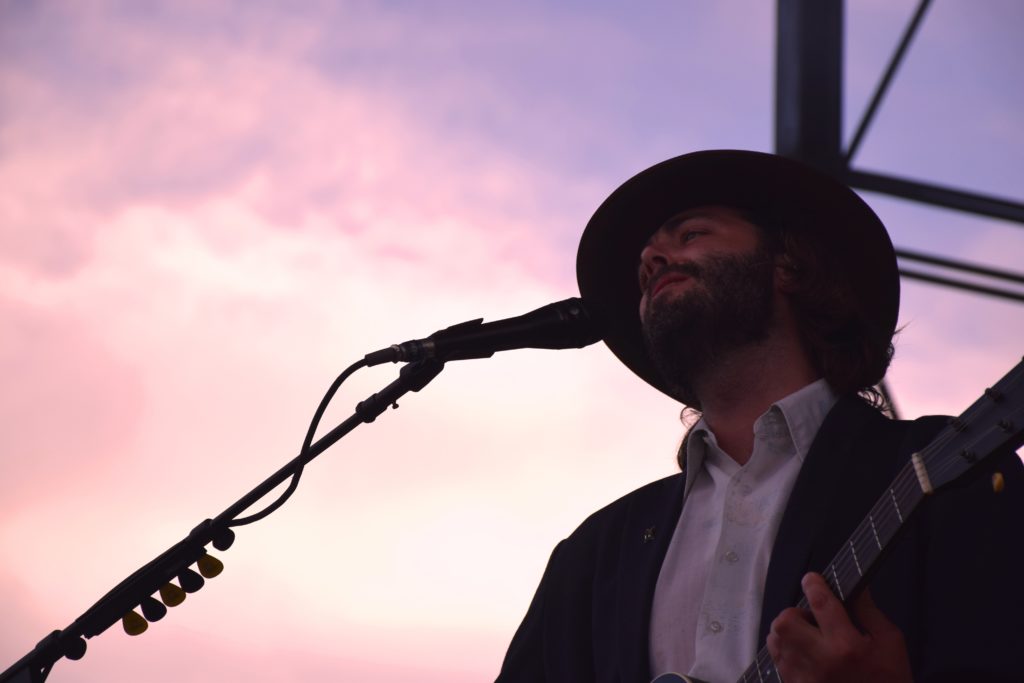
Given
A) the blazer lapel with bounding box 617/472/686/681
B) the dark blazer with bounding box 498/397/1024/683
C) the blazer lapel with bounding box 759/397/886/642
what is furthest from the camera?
the blazer lapel with bounding box 617/472/686/681

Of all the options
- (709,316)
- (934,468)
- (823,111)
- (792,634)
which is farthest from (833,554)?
(823,111)

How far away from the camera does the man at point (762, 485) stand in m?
1.91

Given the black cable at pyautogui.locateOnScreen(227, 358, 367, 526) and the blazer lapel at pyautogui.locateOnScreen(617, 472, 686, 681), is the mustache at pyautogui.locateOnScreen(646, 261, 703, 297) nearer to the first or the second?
the blazer lapel at pyautogui.locateOnScreen(617, 472, 686, 681)

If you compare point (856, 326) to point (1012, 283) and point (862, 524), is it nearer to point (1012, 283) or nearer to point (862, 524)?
point (862, 524)

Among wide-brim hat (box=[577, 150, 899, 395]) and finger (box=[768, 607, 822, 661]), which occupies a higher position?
wide-brim hat (box=[577, 150, 899, 395])

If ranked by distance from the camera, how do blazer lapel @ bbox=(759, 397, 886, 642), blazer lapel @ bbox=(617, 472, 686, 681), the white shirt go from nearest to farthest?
1. blazer lapel @ bbox=(759, 397, 886, 642)
2. the white shirt
3. blazer lapel @ bbox=(617, 472, 686, 681)

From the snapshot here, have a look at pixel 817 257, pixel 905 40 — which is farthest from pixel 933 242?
pixel 817 257

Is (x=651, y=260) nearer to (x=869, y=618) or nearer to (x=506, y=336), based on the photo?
(x=506, y=336)

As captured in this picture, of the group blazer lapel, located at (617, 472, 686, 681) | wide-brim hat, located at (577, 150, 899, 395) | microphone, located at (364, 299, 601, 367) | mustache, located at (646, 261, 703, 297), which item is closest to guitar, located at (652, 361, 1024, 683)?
blazer lapel, located at (617, 472, 686, 681)

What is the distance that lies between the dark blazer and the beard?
0.93ft

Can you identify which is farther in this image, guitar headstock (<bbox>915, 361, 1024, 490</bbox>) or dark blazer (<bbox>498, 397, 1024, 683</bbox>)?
dark blazer (<bbox>498, 397, 1024, 683</bbox>)

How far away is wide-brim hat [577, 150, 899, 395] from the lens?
291 cm

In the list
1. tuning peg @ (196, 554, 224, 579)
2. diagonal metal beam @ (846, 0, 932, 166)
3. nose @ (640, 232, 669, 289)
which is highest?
diagonal metal beam @ (846, 0, 932, 166)

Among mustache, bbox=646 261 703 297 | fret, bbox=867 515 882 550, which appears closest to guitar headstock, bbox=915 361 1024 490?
fret, bbox=867 515 882 550
